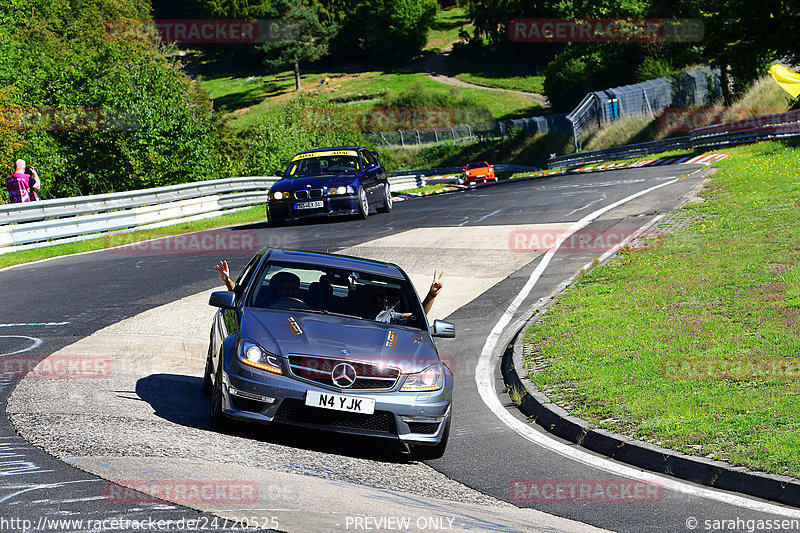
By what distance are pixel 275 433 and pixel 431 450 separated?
Result: 1.31 meters

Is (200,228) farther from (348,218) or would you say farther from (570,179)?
(570,179)

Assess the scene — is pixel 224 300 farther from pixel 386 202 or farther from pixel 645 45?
pixel 645 45

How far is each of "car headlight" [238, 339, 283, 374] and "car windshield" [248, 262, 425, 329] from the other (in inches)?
32.3

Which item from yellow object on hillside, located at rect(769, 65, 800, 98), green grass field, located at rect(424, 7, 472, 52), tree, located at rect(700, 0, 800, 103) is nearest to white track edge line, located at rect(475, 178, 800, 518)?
yellow object on hillside, located at rect(769, 65, 800, 98)

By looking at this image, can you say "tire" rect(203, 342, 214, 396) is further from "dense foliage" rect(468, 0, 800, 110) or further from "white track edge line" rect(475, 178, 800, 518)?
"dense foliage" rect(468, 0, 800, 110)

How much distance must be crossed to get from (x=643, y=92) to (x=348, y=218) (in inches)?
1439

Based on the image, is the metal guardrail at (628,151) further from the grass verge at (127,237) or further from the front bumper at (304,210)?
the front bumper at (304,210)

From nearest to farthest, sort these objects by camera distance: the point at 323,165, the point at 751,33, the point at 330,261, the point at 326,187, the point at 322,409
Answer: the point at 322,409
the point at 330,261
the point at 326,187
the point at 323,165
the point at 751,33

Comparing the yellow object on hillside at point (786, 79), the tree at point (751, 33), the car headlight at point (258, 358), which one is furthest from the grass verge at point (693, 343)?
the tree at point (751, 33)

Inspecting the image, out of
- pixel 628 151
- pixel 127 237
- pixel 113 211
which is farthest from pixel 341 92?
pixel 127 237

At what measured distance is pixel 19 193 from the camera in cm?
2136

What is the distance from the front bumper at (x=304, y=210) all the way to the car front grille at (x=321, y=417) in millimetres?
15444

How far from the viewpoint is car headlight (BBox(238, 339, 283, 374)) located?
23.0 feet

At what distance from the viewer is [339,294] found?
327 inches
